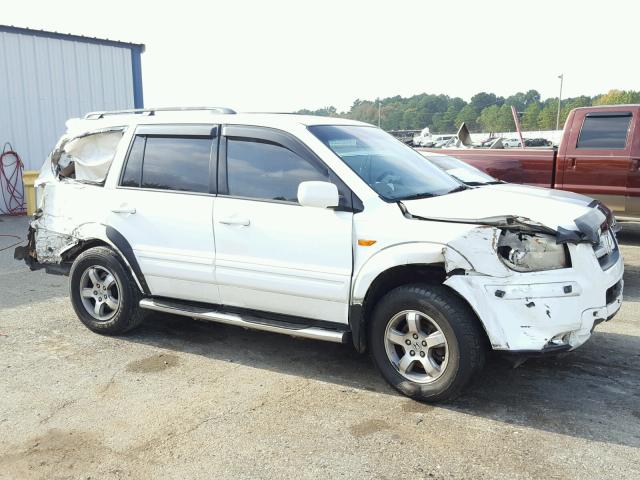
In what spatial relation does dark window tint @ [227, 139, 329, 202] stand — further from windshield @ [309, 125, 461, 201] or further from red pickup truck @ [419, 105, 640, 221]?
red pickup truck @ [419, 105, 640, 221]

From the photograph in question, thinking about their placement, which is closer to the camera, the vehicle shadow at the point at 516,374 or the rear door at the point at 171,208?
the vehicle shadow at the point at 516,374

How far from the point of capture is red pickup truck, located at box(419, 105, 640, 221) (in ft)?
27.6

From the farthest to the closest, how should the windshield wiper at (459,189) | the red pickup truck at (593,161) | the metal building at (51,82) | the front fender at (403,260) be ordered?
1. the metal building at (51,82)
2. the red pickup truck at (593,161)
3. the windshield wiper at (459,189)
4. the front fender at (403,260)

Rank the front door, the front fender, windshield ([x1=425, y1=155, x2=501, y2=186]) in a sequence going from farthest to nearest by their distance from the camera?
windshield ([x1=425, y1=155, x2=501, y2=186]) < the front door < the front fender

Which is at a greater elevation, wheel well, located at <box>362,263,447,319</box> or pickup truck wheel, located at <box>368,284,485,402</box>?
wheel well, located at <box>362,263,447,319</box>

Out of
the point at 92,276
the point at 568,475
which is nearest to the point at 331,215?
the point at 568,475

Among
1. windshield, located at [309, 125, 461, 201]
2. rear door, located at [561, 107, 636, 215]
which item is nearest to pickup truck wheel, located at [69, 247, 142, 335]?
windshield, located at [309, 125, 461, 201]

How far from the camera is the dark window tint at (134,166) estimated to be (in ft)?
16.3

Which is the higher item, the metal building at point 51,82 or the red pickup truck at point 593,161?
the metal building at point 51,82

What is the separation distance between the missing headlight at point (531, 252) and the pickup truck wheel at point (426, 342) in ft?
1.36

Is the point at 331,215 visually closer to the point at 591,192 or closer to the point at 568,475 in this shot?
the point at 568,475

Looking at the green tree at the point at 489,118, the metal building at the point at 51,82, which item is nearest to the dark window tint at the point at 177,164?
the metal building at the point at 51,82

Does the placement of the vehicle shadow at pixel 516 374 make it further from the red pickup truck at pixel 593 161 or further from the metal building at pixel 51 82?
the metal building at pixel 51 82

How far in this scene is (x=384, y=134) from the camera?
5.18 metres
